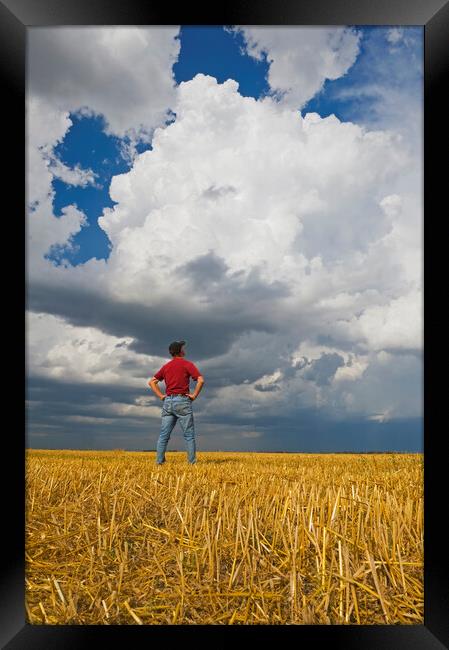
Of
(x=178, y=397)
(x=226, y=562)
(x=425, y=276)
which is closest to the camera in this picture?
(x=425, y=276)

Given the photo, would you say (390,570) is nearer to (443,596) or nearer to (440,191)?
(443,596)

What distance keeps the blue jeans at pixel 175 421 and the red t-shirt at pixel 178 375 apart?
120 millimetres

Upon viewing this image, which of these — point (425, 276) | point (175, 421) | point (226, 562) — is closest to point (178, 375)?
point (175, 421)

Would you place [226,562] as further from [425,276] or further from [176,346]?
[176,346]

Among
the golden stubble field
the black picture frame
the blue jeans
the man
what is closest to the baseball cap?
the man

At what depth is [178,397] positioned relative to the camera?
27.6 ft

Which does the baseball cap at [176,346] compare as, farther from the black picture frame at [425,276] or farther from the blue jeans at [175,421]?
the black picture frame at [425,276]

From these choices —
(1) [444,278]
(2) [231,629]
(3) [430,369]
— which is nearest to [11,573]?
(2) [231,629]

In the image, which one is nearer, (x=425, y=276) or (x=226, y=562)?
(x=425, y=276)

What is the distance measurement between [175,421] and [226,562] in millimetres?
5310

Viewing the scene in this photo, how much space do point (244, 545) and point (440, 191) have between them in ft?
8.09

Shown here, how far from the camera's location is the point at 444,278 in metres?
2.85

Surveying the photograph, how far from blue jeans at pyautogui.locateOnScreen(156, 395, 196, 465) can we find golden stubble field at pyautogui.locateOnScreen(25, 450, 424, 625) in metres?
3.56

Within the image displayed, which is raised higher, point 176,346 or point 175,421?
point 176,346
